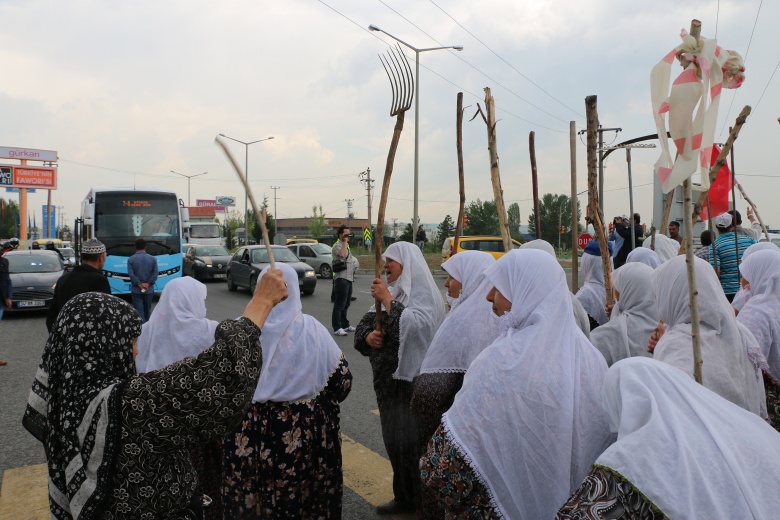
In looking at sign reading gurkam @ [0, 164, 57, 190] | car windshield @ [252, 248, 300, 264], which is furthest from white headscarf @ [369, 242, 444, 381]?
sign reading gurkam @ [0, 164, 57, 190]

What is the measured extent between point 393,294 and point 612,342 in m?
1.41

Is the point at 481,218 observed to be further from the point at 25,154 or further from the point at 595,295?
the point at 595,295

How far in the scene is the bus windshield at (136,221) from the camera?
1541 centimetres

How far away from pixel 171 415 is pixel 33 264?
1409cm

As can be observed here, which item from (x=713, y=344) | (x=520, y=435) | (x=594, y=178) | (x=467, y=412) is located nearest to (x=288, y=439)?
(x=467, y=412)

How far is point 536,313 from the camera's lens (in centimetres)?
231

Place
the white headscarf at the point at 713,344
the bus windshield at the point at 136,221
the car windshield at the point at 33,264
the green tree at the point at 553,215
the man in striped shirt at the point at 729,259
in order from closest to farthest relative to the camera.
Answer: the white headscarf at the point at 713,344
the man in striped shirt at the point at 729,259
the car windshield at the point at 33,264
the bus windshield at the point at 136,221
the green tree at the point at 553,215

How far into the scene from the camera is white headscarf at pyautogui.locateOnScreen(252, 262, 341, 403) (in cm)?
319

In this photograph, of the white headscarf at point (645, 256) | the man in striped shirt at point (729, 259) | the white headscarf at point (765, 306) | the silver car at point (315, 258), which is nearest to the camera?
the white headscarf at point (765, 306)

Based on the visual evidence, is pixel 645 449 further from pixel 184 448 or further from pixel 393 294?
pixel 393 294

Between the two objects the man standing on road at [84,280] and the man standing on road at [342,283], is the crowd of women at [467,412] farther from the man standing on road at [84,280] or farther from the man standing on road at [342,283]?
the man standing on road at [342,283]

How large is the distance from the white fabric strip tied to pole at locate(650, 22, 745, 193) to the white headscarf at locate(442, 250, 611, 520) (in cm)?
77

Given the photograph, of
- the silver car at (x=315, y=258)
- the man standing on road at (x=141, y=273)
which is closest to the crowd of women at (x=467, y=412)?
the man standing on road at (x=141, y=273)

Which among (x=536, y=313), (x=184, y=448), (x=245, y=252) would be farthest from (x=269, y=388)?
(x=245, y=252)
